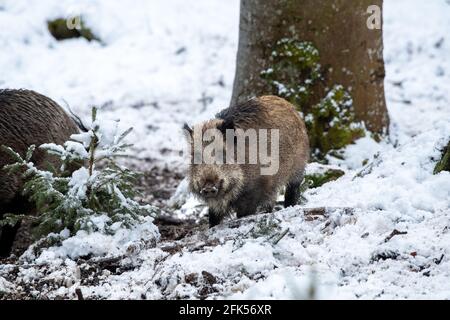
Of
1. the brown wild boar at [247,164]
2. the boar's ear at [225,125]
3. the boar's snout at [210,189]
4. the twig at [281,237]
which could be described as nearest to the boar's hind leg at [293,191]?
the brown wild boar at [247,164]

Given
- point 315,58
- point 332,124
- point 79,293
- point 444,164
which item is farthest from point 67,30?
point 79,293

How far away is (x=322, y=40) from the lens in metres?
7.11

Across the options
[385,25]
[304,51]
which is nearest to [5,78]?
[304,51]

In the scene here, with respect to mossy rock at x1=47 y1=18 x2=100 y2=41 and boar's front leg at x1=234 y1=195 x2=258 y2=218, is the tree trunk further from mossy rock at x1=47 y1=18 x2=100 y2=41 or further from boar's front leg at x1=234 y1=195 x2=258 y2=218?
mossy rock at x1=47 y1=18 x2=100 y2=41

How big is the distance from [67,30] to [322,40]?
5.97 metres

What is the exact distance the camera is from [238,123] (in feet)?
17.0

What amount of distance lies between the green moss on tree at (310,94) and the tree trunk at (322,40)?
61mm

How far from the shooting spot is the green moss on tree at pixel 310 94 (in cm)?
710

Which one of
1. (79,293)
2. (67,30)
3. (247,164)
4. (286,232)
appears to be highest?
(67,30)

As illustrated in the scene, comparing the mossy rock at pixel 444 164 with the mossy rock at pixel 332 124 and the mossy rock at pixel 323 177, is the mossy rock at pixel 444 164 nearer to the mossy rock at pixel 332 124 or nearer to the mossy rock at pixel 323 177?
the mossy rock at pixel 323 177

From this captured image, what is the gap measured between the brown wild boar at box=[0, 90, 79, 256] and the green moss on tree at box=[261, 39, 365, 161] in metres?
2.41

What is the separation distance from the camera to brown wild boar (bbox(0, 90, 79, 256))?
217 inches

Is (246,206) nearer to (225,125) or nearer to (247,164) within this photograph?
(247,164)
